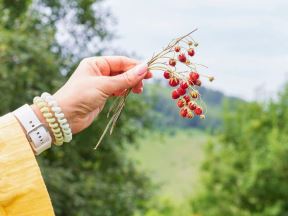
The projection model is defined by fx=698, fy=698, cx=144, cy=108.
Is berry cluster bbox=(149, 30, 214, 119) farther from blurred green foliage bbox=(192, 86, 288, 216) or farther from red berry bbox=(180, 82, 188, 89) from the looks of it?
A: blurred green foliage bbox=(192, 86, 288, 216)

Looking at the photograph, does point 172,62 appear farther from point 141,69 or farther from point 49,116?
point 49,116

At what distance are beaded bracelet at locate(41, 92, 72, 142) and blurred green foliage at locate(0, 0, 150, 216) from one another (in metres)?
5.05

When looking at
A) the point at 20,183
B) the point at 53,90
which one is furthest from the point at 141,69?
the point at 53,90

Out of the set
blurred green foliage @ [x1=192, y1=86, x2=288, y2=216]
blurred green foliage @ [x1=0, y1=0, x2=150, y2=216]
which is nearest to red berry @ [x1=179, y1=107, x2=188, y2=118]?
blurred green foliage @ [x1=0, y1=0, x2=150, y2=216]

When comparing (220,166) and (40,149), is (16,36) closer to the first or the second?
(40,149)

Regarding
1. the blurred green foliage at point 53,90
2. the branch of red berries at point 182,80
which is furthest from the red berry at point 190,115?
the blurred green foliage at point 53,90

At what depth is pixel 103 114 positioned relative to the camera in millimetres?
8703

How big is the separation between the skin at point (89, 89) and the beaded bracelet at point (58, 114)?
0.05ft

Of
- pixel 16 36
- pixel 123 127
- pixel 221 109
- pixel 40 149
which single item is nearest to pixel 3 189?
pixel 40 149

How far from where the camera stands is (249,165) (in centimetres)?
1641

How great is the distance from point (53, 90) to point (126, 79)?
266 inches

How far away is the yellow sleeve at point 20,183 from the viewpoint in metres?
1.16

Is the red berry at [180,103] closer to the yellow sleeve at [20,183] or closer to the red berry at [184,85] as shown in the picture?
the red berry at [184,85]

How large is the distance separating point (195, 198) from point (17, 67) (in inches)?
403
